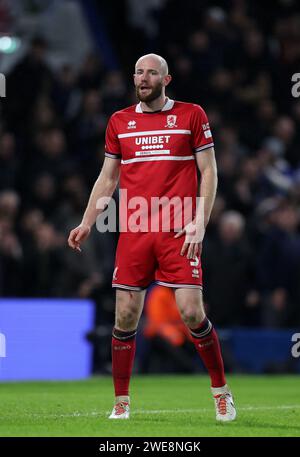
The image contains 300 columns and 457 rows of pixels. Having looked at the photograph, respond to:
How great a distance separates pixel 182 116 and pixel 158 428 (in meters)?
2.04

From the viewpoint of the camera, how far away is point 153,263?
846 cm

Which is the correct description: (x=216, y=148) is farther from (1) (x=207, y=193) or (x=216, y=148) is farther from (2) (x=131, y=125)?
(1) (x=207, y=193)

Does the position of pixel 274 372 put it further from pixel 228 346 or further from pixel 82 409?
pixel 82 409

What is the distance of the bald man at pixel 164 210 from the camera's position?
27.3ft

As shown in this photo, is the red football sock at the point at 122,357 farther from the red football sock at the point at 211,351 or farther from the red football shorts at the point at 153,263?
the red football sock at the point at 211,351

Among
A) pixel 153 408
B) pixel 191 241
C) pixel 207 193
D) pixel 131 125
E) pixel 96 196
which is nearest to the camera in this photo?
pixel 191 241

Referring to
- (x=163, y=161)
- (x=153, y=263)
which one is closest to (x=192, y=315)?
(x=153, y=263)

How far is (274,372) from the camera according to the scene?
608 inches

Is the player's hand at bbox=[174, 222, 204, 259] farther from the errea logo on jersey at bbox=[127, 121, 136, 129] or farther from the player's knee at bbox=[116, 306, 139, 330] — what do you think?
the errea logo on jersey at bbox=[127, 121, 136, 129]

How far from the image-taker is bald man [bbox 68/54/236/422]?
27.3ft

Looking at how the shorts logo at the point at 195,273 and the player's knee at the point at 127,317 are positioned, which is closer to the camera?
the shorts logo at the point at 195,273

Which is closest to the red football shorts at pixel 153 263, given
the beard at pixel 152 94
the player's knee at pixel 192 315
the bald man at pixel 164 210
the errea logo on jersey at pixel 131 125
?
→ the bald man at pixel 164 210

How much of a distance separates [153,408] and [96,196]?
6.40 feet
